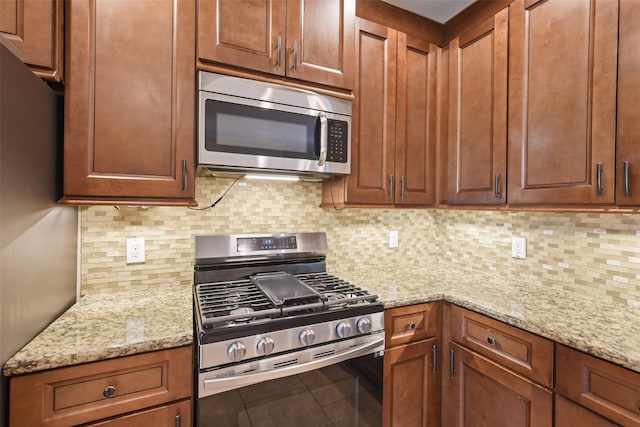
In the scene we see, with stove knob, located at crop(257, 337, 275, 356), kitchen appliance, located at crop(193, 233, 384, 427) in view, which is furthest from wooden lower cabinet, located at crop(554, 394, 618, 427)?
stove knob, located at crop(257, 337, 275, 356)

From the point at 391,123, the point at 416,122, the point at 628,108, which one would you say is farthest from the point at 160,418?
the point at 628,108

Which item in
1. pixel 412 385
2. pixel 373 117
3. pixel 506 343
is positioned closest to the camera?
pixel 506 343

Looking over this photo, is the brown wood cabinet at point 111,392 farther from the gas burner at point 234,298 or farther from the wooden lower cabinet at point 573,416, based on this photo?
the wooden lower cabinet at point 573,416

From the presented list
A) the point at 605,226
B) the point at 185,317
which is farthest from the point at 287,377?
the point at 605,226

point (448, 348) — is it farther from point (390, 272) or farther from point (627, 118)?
point (627, 118)

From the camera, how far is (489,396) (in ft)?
4.42

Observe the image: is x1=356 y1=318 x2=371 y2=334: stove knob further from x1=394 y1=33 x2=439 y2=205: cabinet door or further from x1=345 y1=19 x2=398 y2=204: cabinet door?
x1=394 y1=33 x2=439 y2=205: cabinet door

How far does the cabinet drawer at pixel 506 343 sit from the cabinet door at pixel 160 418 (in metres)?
1.21

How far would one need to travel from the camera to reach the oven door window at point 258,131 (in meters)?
1.29

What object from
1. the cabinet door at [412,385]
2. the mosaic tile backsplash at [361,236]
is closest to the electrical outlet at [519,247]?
the mosaic tile backsplash at [361,236]

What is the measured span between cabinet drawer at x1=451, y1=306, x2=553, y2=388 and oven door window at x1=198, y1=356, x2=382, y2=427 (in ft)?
1.46

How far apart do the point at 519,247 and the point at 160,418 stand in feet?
6.21

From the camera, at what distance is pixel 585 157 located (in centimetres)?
125

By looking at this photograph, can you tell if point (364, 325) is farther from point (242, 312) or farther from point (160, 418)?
point (160, 418)
